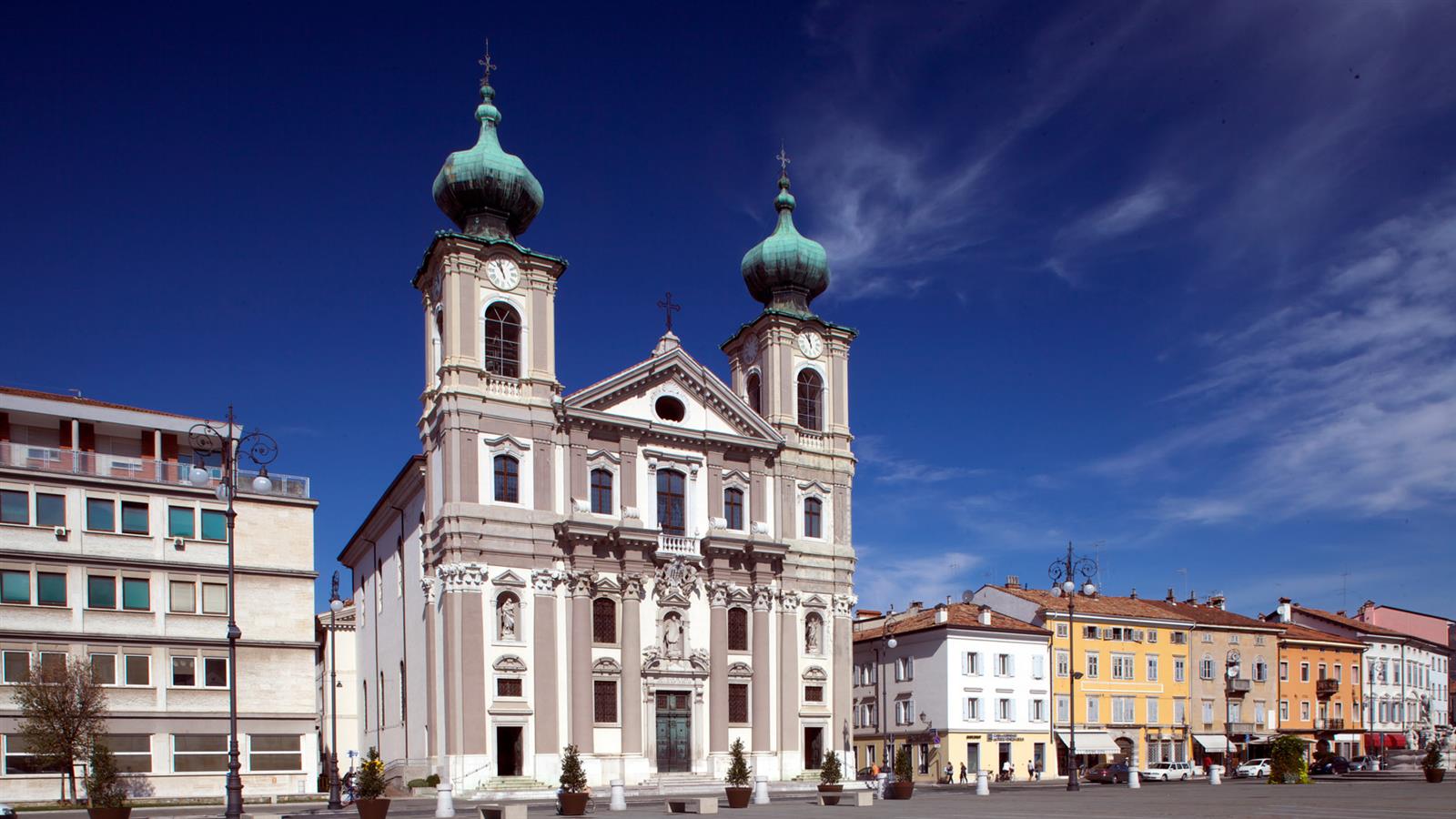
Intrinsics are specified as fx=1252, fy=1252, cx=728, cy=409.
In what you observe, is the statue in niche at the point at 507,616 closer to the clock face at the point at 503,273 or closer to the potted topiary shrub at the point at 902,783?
the clock face at the point at 503,273

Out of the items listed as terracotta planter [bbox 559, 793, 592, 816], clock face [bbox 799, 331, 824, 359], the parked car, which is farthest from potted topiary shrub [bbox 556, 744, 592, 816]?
the parked car

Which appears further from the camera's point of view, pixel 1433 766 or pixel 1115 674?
pixel 1115 674

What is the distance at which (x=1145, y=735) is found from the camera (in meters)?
64.6

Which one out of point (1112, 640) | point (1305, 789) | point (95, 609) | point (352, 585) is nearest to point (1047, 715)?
point (1112, 640)

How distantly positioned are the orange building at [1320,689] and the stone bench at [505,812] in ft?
191

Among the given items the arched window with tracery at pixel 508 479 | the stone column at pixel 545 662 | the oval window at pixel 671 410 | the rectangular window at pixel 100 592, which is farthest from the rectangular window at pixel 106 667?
the oval window at pixel 671 410

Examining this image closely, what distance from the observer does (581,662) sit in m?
44.3

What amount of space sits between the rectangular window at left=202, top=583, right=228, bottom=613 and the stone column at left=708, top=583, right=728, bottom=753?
56.4ft

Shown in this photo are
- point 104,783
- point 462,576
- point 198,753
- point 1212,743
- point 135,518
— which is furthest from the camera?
point 1212,743

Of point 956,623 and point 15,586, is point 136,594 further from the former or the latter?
point 956,623

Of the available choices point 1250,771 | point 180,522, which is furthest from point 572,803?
point 1250,771

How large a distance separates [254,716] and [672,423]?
18013 millimetres

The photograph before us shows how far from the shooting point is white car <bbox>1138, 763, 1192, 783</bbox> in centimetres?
5497

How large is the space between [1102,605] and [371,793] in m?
45.7
